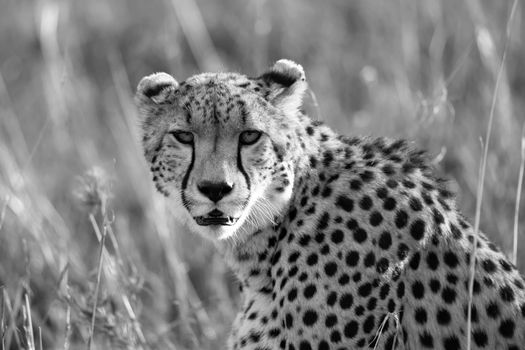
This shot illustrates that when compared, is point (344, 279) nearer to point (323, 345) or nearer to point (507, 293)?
point (323, 345)

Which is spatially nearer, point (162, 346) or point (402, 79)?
point (162, 346)

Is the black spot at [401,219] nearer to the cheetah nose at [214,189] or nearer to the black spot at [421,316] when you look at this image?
the black spot at [421,316]

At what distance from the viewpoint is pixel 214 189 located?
3205 millimetres

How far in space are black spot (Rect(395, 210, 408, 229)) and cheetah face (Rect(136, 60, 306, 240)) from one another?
375mm

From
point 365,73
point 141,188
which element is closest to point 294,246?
point 365,73

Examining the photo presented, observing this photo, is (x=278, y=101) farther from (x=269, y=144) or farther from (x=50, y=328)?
(x=50, y=328)

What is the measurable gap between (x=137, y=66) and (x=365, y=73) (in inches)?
189

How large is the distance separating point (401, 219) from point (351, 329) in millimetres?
410

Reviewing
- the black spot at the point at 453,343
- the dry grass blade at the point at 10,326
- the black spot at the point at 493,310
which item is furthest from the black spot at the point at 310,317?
the dry grass blade at the point at 10,326

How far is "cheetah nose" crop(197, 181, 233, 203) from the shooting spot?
3197mm

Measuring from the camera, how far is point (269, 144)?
3.40m

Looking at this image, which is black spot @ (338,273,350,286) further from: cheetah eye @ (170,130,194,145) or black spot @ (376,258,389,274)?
cheetah eye @ (170,130,194,145)

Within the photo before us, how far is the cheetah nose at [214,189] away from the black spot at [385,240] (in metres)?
0.53

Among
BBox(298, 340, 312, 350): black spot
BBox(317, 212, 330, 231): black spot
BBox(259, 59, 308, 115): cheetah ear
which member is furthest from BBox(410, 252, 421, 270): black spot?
BBox(259, 59, 308, 115): cheetah ear
